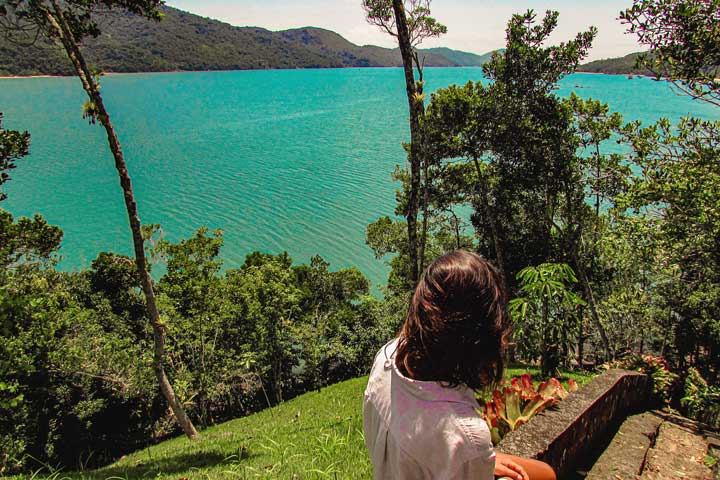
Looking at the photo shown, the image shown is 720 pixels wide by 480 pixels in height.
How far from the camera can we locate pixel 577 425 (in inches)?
145

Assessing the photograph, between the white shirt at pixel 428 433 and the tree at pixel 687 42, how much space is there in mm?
7733

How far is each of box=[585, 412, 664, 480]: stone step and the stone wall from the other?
11 centimetres

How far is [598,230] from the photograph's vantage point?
18156 mm

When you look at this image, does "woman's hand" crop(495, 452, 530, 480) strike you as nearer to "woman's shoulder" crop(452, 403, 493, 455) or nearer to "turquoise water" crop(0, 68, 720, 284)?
"woman's shoulder" crop(452, 403, 493, 455)

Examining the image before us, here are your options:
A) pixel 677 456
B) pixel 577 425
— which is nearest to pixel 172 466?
pixel 577 425

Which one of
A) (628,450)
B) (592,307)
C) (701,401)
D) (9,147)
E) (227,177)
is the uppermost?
(9,147)

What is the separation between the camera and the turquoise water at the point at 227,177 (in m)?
37.5

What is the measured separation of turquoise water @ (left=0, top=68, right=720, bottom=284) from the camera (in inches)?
1478

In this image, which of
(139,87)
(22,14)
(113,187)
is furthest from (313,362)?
(139,87)

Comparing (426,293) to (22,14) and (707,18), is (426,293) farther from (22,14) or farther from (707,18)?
(22,14)

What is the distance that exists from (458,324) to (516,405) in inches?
119

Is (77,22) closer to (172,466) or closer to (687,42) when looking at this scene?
(172,466)

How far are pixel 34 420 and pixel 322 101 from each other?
126296 millimetres

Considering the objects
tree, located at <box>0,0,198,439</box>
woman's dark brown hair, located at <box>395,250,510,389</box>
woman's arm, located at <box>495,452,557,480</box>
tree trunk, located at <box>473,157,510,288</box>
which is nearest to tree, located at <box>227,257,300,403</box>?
tree trunk, located at <box>473,157,510,288</box>
